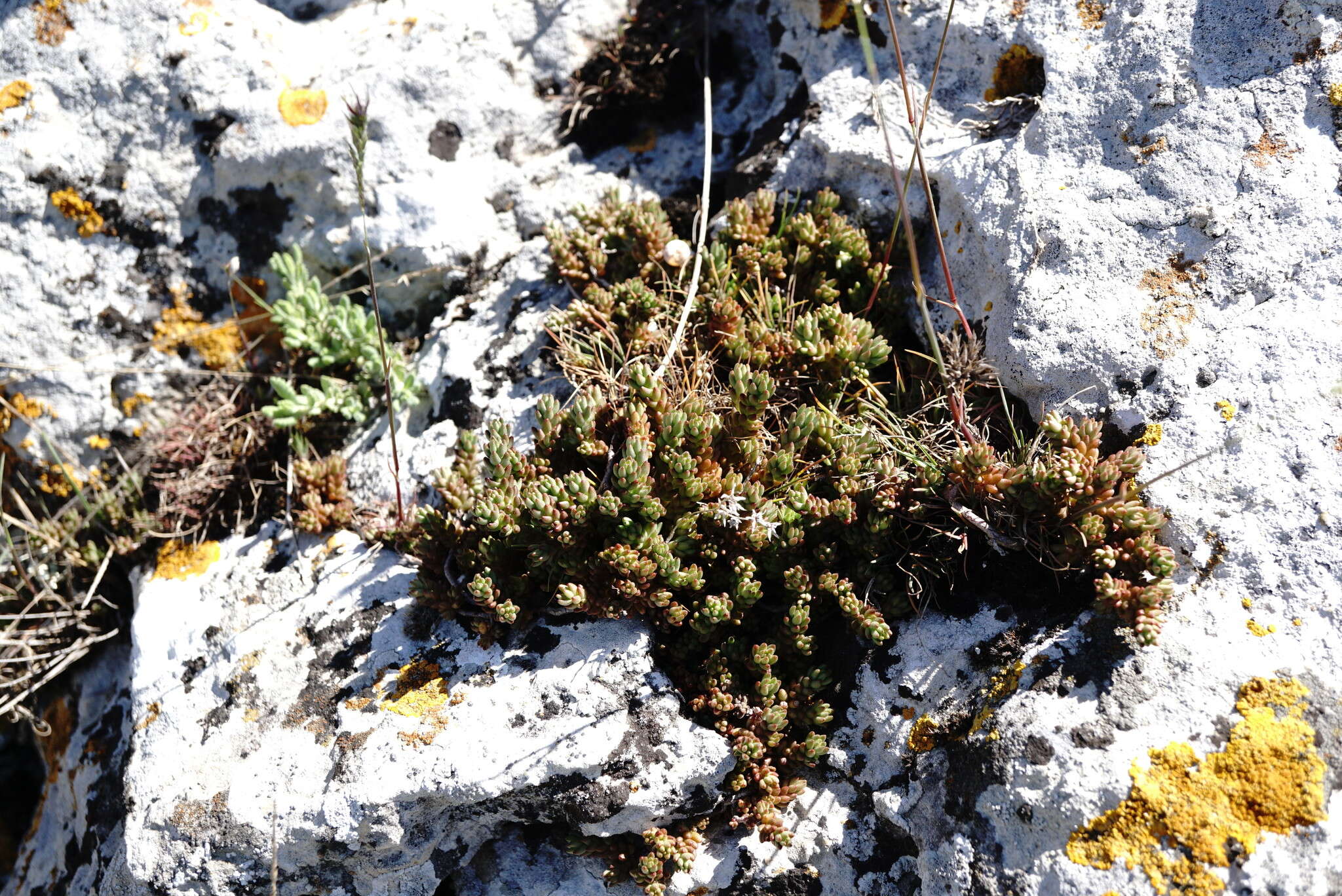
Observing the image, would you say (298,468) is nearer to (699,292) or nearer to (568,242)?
(568,242)

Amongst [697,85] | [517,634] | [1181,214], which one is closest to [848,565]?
[517,634]

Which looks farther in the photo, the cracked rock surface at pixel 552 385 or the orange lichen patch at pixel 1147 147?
the orange lichen patch at pixel 1147 147

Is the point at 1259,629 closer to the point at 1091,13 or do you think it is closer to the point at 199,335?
the point at 1091,13

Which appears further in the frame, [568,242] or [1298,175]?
[568,242]

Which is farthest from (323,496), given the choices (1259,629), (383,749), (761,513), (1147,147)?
(1147,147)

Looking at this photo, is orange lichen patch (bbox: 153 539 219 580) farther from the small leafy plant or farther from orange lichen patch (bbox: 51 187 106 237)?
orange lichen patch (bbox: 51 187 106 237)

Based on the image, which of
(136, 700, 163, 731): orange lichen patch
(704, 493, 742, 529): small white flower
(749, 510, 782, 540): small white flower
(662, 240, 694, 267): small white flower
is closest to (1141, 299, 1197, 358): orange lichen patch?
(749, 510, 782, 540): small white flower

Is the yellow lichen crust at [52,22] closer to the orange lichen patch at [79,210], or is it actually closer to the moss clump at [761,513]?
the orange lichen patch at [79,210]

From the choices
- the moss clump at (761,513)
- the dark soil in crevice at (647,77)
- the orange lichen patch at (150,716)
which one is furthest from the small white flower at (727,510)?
the orange lichen patch at (150,716)
